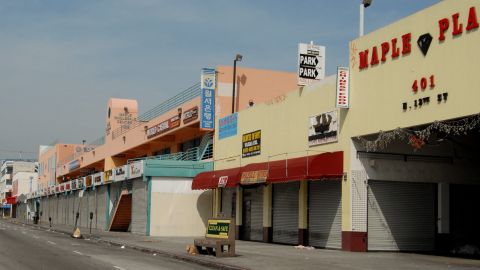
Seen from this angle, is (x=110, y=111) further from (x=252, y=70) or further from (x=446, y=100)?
(x=446, y=100)

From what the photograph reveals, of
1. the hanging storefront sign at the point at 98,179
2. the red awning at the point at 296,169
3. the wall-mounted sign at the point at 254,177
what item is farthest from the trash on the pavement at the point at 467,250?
the hanging storefront sign at the point at 98,179

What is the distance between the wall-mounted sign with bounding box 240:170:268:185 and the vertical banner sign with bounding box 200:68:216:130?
7.23 metres

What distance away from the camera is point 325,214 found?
2666 cm

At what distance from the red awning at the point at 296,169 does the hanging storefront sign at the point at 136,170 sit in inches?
244

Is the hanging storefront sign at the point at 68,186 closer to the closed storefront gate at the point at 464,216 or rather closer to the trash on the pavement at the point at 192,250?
the trash on the pavement at the point at 192,250

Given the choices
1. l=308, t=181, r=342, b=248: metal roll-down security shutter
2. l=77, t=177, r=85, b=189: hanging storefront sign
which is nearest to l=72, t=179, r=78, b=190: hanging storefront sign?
l=77, t=177, r=85, b=189: hanging storefront sign

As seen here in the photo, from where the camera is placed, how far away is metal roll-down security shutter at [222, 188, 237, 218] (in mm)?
35938

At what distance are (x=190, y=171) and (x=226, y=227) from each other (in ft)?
55.3

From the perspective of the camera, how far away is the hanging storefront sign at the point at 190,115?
38812 mm

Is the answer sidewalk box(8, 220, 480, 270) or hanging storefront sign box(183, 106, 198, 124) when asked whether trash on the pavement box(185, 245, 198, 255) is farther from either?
hanging storefront sign box(183, 106, 198, 124)

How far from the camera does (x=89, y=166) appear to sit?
2938 inches

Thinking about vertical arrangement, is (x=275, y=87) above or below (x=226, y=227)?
above

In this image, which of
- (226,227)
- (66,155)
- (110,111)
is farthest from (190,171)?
(66,155)

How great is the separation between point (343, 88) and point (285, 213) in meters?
7.98
